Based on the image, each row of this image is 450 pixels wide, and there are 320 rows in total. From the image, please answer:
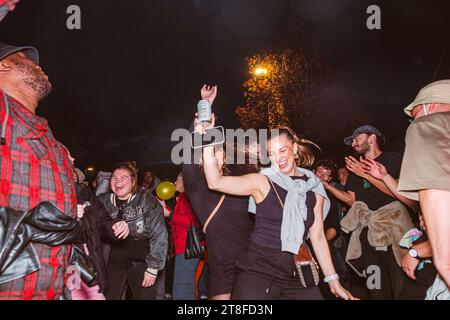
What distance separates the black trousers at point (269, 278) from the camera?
331 centimetres

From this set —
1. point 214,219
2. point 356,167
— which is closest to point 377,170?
point 356,167

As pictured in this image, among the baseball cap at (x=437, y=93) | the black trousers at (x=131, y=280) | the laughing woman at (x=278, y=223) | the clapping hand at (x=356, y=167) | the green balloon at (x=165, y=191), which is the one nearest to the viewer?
the baseball cap at (x=437, y=93)

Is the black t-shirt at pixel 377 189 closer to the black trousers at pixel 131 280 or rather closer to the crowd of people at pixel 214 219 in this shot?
the crowd of people at pixel 214 219

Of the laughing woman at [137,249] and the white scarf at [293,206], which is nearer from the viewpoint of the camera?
the white scarf at [293,206]

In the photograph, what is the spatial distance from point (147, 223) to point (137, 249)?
14.1 inches

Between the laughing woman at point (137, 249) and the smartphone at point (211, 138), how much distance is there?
7.16ft

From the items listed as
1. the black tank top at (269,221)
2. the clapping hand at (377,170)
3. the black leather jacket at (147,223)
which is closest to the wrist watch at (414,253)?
the black tank top at (269,221)

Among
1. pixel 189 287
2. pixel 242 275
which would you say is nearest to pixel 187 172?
pixel 242 275

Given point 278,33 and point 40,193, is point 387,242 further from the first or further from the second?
point 278,33

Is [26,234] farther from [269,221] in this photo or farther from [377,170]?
[377,170]

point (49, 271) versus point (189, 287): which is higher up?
point (49, 271)

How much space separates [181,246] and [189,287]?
0.60 meters

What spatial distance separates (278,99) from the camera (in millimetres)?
22500

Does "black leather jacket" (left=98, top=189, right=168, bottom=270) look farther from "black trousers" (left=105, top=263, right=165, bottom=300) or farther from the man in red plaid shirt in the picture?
the man in red plaid shirt
